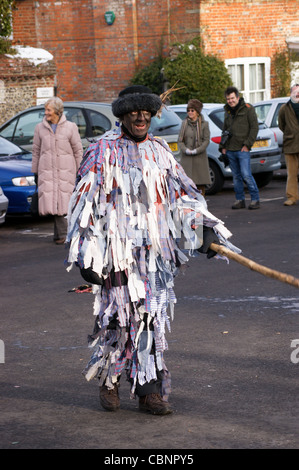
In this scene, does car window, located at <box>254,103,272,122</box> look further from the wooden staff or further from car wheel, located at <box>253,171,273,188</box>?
the wooden staff

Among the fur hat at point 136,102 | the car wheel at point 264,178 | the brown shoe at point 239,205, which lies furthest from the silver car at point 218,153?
the fur hat at point 136,102

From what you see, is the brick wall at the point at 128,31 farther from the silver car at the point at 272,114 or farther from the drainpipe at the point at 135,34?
the silver car at the point at 272,114

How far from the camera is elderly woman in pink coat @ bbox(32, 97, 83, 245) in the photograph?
466 inches

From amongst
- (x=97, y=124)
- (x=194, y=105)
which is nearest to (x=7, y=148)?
(x=97, y=124)

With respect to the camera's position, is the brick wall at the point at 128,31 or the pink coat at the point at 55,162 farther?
the brick wall at the point at 128,31

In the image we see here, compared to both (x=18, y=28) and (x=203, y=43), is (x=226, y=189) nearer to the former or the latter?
(x=203, y=43)

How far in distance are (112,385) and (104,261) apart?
2.38 ft

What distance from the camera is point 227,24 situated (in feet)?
84.0

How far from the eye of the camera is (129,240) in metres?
5.27

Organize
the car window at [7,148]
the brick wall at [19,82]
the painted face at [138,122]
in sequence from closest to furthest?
the painted face at [138,122] < the car window at [7,148] < the brick wall at [19,82]

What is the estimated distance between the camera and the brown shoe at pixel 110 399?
17.6 ft

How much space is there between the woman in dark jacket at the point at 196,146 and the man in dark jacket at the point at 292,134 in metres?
1.26
